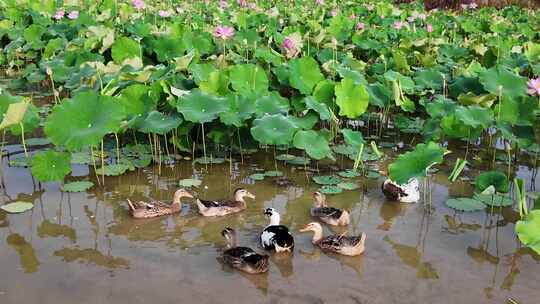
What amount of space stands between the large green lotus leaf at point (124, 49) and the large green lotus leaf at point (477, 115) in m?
3.83

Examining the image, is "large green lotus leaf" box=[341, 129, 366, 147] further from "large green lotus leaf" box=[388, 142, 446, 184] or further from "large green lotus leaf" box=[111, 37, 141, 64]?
"large green lotus leaf" box=[111, 37, 141, 64]

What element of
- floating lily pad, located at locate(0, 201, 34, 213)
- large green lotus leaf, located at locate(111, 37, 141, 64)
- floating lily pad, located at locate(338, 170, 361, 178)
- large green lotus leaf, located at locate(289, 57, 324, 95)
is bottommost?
floating lily pad, located at locate(338, 170, 361, 178)

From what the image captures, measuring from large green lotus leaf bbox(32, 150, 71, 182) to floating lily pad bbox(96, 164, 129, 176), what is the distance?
0.38 meters

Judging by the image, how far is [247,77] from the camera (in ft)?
19.5

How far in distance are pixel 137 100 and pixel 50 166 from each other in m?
Answer: 1.05

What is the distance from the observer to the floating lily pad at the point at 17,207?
14.2 feet

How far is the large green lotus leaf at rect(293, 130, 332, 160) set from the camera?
5.00 metres

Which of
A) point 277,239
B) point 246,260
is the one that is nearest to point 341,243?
point 277,239

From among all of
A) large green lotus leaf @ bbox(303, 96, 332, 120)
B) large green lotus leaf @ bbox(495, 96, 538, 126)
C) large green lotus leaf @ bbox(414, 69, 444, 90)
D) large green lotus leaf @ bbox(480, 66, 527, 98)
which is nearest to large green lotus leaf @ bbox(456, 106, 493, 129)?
large green lotus leaf @ bbox(495, 96, 538, 126)

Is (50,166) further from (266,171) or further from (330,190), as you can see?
(330,190)

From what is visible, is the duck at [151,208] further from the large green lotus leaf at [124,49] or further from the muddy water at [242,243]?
the large green lotus leaf at [124,49]

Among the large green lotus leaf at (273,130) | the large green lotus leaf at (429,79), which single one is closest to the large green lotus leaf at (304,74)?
the large green lotus leaf at (273,130)

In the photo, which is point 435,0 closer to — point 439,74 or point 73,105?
point 439,74

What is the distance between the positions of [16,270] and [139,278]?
73 centimetres
